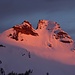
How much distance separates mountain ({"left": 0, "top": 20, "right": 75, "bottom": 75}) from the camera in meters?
84.2

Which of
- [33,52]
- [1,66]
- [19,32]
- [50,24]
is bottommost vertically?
[1,66]

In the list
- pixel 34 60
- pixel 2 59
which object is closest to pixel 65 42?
pixel 34 60

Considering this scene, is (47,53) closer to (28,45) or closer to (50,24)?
(28,45)

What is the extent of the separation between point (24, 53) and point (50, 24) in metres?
22.2

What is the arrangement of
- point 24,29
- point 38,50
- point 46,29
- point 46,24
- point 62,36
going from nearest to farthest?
point 38,50
point 24,29
point 62,36
point 46,29
point 46,24

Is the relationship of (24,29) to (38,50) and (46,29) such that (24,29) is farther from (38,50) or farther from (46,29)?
(46,29)

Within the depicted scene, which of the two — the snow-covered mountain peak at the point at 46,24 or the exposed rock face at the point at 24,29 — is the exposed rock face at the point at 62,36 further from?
the exposed rock face at the point at 24,29

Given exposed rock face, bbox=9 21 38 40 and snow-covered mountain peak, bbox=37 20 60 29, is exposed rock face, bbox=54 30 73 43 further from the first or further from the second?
exposed rock face, bbox=9 21 38 40

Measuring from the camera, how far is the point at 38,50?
95188 millimetres

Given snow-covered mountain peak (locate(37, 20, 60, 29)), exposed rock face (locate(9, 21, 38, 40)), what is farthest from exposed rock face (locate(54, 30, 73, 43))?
exposed rock face (locate(9, 21, 38, 40))

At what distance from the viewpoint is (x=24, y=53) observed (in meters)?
87.9

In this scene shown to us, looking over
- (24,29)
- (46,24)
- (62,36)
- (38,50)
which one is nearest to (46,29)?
(46,24)

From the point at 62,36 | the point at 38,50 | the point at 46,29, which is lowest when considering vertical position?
the point at 38,50

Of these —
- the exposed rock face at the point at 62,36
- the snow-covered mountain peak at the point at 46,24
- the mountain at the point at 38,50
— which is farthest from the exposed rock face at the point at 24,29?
the exposed rock face at the point at 62,36
